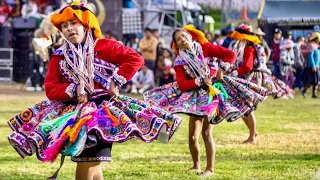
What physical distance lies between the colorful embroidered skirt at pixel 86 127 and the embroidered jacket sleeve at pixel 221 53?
99.6 inches

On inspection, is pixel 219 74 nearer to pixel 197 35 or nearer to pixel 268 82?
pixel 197 35

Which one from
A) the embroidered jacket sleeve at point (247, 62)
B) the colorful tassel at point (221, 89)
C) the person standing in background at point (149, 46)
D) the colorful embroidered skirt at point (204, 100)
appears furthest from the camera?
the person standing in background at point (149, 46)

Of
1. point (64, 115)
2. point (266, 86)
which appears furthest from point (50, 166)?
point (266, 86)

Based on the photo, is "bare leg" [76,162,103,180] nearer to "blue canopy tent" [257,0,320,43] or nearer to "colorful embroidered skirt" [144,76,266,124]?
"colorful embroidered skirt" [144,76,266,124]

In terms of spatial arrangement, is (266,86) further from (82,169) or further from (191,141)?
(82,169)

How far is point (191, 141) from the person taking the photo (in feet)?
29.7

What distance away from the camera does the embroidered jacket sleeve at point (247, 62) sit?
11.6 meters

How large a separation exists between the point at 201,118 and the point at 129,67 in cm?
252

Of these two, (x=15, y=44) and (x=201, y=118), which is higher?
(x=201, y=118)

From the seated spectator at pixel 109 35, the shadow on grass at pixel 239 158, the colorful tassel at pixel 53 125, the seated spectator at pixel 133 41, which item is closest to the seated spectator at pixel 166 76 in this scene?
the seated spectator at pixel 133 41

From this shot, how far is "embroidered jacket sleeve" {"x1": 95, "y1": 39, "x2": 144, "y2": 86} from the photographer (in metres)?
6.58

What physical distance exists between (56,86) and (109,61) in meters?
0.45

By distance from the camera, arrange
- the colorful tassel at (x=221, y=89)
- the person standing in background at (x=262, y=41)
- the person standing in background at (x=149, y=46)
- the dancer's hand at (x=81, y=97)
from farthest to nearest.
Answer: the person standing in background at (x=149, y=46) < the person standing in background at (x=262, y=41) < the colorful tassel at (x=221, y=89) < the dancer's hand at (x=81, y=97)

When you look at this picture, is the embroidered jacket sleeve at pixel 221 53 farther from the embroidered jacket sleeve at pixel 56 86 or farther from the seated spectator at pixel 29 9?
the seated spectator at pixel 29 9
